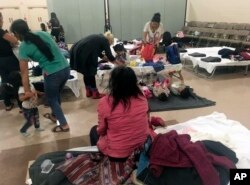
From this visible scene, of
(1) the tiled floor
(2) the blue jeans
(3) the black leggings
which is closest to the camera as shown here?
(1) the tiled floor

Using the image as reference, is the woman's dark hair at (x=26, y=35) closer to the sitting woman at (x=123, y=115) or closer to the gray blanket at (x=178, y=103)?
the sitting woman at (x=123, y=115)

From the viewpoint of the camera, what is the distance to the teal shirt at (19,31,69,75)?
7.23 feet

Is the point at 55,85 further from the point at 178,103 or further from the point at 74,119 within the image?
the point at 178,103

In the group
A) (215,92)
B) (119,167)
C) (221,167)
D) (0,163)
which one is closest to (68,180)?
(119,167)

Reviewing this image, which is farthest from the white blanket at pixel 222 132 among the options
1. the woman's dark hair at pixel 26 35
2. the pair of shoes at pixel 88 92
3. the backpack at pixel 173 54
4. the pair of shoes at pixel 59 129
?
the pair of shoes at pixel 88 92

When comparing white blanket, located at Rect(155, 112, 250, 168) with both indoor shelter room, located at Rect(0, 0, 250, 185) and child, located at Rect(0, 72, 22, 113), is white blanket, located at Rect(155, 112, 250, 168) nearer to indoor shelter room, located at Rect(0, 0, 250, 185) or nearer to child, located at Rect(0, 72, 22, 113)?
indoor shelter room, located at Rect(0, 0, 250, 185)

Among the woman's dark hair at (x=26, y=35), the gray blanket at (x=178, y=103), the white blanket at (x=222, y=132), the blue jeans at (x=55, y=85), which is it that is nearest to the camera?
the white blanket at (x=222, y=132)

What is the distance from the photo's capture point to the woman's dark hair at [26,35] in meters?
2.13

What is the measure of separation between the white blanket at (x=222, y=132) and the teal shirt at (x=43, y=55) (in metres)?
1.14

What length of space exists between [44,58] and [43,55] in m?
0.04

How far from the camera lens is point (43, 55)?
2.28 metres

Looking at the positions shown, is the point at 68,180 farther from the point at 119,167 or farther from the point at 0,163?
the point at 0,163

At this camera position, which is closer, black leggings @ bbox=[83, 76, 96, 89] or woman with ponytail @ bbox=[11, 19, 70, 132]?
woman with ponytail @ bbox=[11, 19, 70, 132]

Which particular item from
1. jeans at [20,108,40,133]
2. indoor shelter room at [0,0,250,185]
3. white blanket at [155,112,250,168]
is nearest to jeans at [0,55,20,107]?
indoor shelter room at [0,0,250,185]
